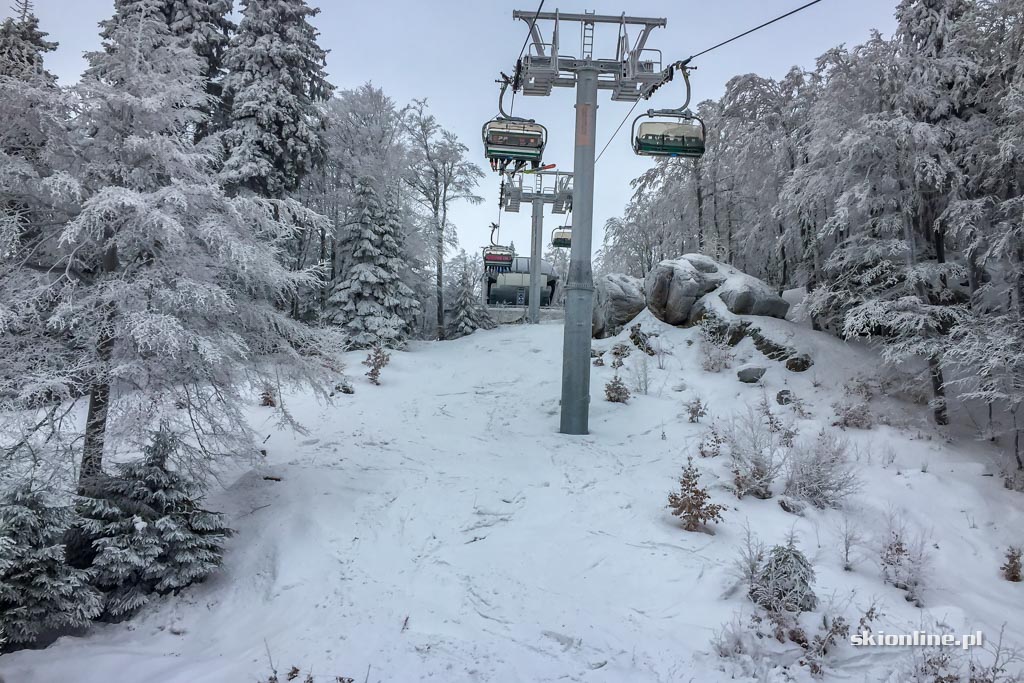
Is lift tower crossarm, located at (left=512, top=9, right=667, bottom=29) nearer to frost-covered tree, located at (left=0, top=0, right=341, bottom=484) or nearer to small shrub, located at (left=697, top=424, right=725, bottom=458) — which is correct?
frost-covered tree, located at (left=0, top=0, right=341, bottom=484)

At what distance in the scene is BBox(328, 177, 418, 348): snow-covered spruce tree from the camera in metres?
16.9

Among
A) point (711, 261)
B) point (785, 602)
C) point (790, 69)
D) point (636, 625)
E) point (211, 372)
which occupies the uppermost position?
point (790, 69)

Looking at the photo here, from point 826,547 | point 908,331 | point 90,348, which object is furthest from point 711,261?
point 90,348

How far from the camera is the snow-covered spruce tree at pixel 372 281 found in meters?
16.9

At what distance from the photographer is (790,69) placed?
16938 millimetres

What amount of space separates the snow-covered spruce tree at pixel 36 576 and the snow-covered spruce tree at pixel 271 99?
12275 mm

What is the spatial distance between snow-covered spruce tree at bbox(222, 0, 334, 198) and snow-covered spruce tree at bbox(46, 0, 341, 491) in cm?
946

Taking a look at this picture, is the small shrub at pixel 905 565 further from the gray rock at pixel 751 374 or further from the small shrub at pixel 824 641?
the gray rock at pixel 751 374

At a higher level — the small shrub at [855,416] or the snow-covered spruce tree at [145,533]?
the small shrub at [855,416]

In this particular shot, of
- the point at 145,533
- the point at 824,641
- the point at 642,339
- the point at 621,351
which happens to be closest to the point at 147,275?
the point at 145,533

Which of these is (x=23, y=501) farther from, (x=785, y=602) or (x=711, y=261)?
A: (x=711, y=261)

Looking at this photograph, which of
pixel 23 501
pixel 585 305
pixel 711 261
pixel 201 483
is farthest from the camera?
pixel 711 261

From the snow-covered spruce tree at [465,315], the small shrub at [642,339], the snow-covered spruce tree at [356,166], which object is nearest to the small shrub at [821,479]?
the small shrub at [642,339]

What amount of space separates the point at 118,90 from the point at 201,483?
14.4ft
